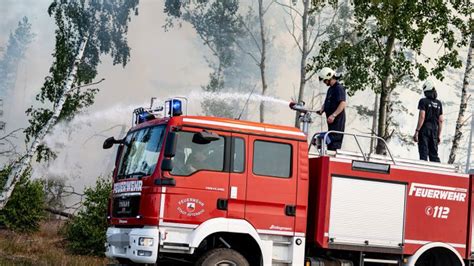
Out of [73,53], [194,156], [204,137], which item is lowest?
[194,156]

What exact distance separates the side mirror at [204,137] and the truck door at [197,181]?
0.02 m

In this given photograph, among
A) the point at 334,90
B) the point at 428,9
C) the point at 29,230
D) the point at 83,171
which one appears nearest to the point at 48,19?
the point at 83,171

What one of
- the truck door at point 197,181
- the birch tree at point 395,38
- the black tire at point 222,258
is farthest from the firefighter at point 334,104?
the birch tree at point 395,38

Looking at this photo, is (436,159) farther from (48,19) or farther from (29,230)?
(48,19)

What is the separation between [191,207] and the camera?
9.24 meters

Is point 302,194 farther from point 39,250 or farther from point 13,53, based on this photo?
point 13,53

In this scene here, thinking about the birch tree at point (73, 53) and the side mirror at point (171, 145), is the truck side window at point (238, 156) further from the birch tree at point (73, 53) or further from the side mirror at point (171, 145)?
the birch tree at point (73, 53)

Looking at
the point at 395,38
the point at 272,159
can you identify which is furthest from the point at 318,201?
the point at 395,38

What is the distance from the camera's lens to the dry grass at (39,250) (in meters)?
14.3

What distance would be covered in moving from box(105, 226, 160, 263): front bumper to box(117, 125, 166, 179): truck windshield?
2.48 ft

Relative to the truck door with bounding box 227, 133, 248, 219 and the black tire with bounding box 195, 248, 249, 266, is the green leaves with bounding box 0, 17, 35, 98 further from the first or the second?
the black tire with bounding box 195, 248, 249, 266

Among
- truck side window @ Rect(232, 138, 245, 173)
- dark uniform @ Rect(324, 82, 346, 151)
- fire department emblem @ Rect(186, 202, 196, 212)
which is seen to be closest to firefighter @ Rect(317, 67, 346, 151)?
dark uniform @ Rect(324, 82, 346, 151)

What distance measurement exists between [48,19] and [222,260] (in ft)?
60.1

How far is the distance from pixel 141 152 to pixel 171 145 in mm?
959
